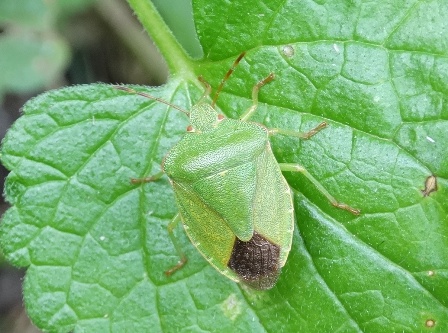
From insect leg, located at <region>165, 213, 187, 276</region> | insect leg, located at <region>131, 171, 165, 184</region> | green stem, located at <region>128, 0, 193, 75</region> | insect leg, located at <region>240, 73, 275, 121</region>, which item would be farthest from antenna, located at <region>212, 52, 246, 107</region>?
insect leg, located at <region>165, 213, 187, 276</region>

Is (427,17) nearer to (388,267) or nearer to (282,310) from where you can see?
(388,267)

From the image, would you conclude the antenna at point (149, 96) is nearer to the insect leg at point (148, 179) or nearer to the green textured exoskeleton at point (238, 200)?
the green textured exoskeleton at point (238, 200)

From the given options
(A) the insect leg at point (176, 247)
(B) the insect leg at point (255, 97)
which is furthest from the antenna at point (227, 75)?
(A) the insect leg at point (176, 247)

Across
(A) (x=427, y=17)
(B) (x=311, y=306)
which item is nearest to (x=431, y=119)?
Answer: (A) (x=427, y=17)

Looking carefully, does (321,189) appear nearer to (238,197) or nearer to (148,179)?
(238,197)

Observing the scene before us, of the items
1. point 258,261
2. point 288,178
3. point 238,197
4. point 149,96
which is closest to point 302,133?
point 288,178

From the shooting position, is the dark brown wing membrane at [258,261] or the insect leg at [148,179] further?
the insect leg at [148,179]
